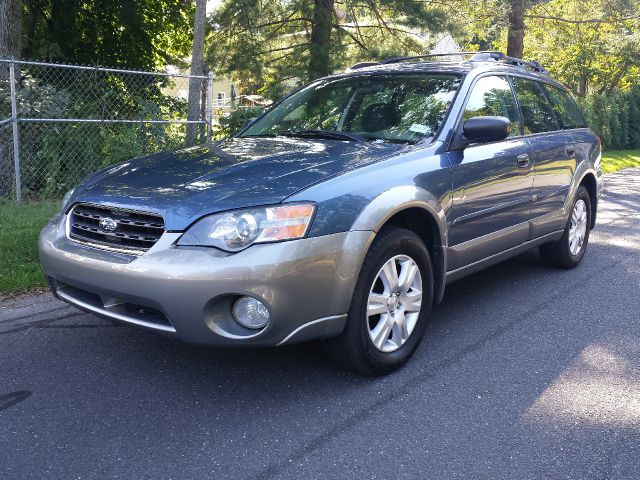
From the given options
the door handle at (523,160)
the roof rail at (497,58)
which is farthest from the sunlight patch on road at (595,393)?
the roof rail at (497,58)

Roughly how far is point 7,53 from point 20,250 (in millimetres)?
5906

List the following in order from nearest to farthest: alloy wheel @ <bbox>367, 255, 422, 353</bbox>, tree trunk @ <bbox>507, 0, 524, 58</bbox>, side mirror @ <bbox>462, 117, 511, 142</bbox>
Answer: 1. alloy wheel @ <bbox>367, 255, 422, 353</bbox>
2. side mirror @ <bbox>462, 117, 511, 142</bbox>
3. tree trunk @ <bbox>507, 0, 524, 58</bbox>

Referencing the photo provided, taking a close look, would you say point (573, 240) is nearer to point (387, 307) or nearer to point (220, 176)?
point (387, 307)

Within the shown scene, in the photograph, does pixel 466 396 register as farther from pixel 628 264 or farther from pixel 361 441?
pixel 628 264

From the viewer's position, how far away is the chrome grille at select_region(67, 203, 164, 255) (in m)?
3.24

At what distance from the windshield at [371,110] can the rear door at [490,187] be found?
0.23 meters

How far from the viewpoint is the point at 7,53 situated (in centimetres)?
1019

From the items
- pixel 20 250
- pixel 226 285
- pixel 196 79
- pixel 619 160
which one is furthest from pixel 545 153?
pixel 619 160

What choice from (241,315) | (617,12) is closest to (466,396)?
(241,315)

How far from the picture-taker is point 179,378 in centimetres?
361

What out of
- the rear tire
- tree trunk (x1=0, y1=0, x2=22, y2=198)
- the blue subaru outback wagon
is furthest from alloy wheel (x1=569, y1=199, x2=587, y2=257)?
tree trunk (x1=0, y1=0, x2=22, y2=198)

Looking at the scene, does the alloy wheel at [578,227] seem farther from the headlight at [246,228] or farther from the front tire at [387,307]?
the headlight at [246,228]

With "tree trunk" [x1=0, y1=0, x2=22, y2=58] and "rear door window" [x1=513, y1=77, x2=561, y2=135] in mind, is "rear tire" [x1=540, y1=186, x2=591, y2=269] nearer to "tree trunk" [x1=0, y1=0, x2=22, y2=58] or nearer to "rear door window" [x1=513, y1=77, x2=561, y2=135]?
"rear door window" [x1=513, y1=77, x2=561, y2=135]

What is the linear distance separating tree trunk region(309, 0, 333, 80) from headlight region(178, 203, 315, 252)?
8.24m
